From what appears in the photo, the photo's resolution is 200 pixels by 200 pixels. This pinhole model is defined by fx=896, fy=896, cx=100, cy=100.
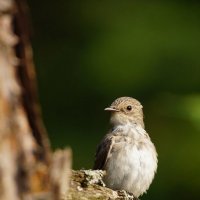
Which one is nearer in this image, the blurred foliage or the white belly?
the white belly

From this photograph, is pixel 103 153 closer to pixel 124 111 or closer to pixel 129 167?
pixel 129 167

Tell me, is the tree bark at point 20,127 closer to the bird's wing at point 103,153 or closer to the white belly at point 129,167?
the white belly at point 129,167

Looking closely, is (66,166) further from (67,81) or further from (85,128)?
(67,81)

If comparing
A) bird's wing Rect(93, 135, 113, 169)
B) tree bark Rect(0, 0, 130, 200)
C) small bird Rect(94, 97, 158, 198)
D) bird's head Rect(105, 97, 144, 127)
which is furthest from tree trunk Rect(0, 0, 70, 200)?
bird's head Rect(105, 97, 144, 127)

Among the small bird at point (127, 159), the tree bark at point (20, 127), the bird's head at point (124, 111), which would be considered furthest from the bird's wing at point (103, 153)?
the tree bark at point (20, 127)

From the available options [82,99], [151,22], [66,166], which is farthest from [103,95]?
[66,166]

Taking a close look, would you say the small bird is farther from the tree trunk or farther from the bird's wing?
the tree trunk
